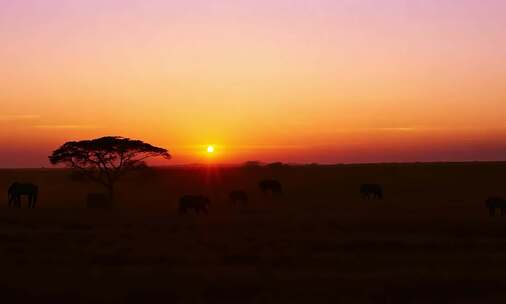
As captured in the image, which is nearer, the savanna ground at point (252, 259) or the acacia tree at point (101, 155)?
the savanna ground at point (252, 259)

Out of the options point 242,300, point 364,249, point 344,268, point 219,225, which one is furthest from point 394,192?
point 242,300

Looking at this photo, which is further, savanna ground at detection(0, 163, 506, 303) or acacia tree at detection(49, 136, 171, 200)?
acacia tree at detection(49, 136, 171, 200)

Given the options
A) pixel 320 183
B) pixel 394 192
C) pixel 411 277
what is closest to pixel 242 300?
pixel 411 277

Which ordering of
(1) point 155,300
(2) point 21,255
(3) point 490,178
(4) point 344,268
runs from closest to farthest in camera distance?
(1) point 155,300 → (4) point 344,268 → (2) point 21,255 → (3) point 490,178

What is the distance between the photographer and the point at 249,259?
18.7 metres

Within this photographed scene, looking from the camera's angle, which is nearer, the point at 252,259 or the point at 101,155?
the point at 252,259

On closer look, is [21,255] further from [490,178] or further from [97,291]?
[490,178]

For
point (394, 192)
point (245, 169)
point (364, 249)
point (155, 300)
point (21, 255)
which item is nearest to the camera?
point (155, 300)

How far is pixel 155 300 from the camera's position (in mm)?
13133

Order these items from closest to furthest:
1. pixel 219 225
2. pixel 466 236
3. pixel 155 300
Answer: pixel 155 300, pixel 466 236, pixel 219 225

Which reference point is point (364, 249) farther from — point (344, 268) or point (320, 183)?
point (320, 183)

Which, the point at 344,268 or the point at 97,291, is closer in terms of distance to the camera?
the point at 97,291

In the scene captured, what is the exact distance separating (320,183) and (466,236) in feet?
180

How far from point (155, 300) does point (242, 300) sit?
1.70 metres
